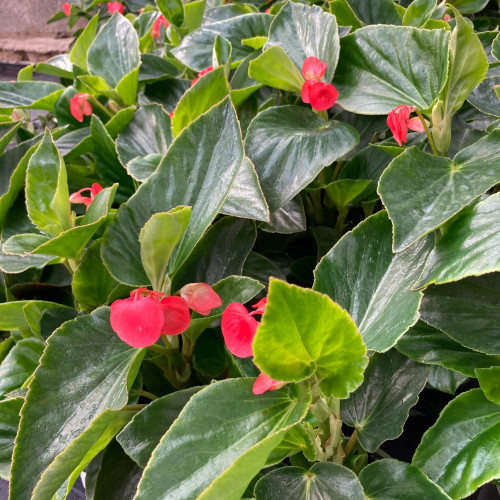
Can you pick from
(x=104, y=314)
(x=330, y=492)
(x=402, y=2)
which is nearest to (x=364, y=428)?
(x=330, y=492)

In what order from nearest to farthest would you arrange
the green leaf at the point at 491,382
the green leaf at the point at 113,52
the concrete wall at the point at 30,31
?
the green leaf at the point at 491,382 → the green leaf at the point at 113,52 → the concrete wall at the point at 30,31

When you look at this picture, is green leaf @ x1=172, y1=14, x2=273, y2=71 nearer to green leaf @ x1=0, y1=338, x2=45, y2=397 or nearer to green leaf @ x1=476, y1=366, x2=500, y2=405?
green leaf @ x1=0, y1=338, x2=45, y2=397

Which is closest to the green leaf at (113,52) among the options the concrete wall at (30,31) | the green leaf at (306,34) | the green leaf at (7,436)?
the green leaf at (306,34)

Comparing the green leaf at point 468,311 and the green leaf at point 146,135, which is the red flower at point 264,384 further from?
the green leaf at point 146,135

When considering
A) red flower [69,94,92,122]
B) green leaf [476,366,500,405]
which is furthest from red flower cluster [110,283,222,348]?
red flower [69,94,92,122]

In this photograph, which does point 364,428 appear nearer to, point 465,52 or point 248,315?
point 248,315

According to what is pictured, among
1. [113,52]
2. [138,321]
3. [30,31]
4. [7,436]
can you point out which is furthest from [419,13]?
[30,31]

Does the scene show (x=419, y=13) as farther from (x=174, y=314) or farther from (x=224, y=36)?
(x=174, y=314)

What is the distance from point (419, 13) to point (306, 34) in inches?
6.2

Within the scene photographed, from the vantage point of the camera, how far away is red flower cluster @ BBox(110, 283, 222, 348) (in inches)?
13.6

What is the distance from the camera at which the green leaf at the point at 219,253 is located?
1.54ft

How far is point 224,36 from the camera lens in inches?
26.9

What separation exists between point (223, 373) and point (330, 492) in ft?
0.60

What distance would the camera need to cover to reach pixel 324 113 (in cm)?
Answer: 55
